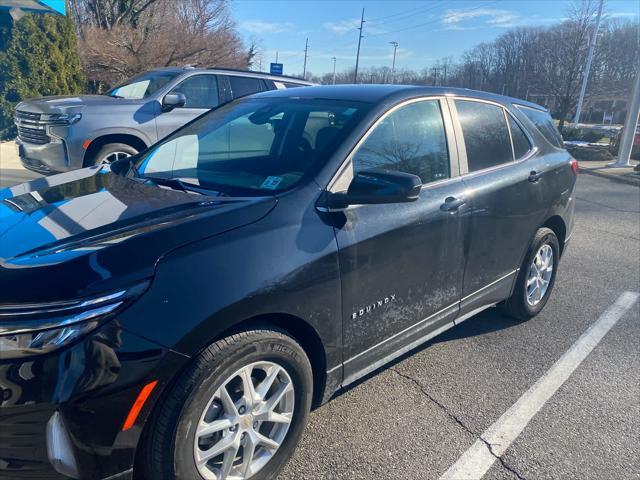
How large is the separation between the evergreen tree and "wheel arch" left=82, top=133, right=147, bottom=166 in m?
8.75

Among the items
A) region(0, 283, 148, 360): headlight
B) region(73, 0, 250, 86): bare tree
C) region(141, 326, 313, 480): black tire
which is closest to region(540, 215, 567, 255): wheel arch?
region(141, 326, 313, 480): black tire

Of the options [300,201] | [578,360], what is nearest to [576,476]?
[578,360]

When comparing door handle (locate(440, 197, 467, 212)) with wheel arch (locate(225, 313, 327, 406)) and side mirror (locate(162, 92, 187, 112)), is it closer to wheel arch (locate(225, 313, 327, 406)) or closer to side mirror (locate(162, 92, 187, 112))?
wheel arch (locate(225, 313, 327, 406))

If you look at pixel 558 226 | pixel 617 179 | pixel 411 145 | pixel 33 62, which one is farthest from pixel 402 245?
pixel 33 62

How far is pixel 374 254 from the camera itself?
8.14 feet

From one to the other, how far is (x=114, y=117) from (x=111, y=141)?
34cm

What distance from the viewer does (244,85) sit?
8.03m

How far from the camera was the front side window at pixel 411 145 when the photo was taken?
266 cm

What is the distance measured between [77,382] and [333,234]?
1214 mm

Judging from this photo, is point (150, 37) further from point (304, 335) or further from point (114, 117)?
point (304, 335)

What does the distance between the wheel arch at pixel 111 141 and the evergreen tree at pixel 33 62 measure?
875 cm

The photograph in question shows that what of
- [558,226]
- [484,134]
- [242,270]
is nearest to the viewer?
[242,270]

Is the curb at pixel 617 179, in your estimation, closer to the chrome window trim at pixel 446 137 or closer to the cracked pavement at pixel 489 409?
the cracked pavement at pixel 489 409

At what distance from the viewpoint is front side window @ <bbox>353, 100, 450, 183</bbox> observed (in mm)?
2664
